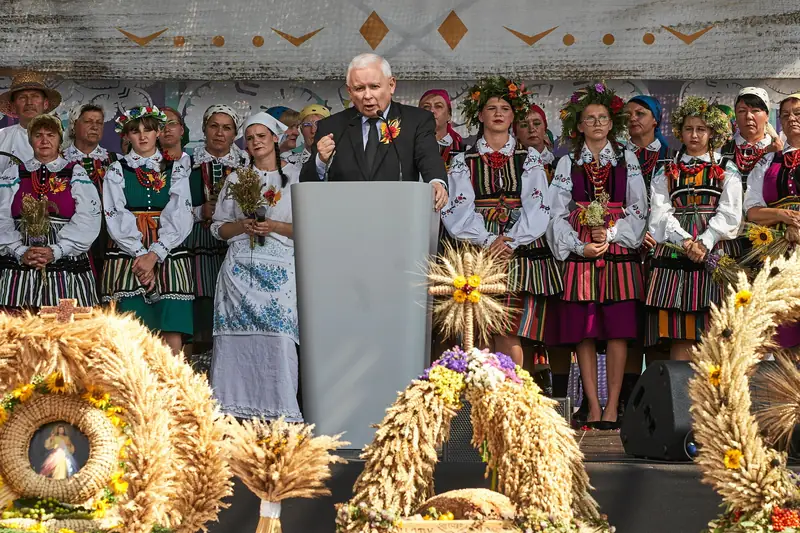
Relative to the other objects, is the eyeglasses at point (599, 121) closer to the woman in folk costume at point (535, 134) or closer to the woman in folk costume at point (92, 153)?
the woman in folk costume at point (535, 134)

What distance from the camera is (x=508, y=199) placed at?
5754mm

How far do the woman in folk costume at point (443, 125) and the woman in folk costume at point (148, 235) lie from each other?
1296 mm

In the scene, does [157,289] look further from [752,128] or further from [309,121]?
[752,128]

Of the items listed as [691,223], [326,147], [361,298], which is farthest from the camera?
[691,223]

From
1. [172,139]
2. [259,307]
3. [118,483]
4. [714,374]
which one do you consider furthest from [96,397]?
[172,139]

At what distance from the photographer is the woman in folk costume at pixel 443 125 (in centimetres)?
609

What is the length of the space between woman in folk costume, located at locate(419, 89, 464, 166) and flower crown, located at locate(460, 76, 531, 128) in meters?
0.23

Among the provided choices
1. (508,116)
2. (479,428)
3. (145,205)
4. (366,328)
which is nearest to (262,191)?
(145,205)

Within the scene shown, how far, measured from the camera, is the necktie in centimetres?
436

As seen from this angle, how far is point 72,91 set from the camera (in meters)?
7.22

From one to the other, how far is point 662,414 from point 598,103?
239 centimetres

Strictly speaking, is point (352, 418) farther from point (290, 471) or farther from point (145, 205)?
point (145, 205)

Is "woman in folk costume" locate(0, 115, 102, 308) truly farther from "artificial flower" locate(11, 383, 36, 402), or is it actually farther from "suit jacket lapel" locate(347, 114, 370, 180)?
"artificial flower" locate(11, 383, 36, 402)

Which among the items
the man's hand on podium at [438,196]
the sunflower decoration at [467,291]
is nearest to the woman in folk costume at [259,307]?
the man's hand on podium at [438,196]
